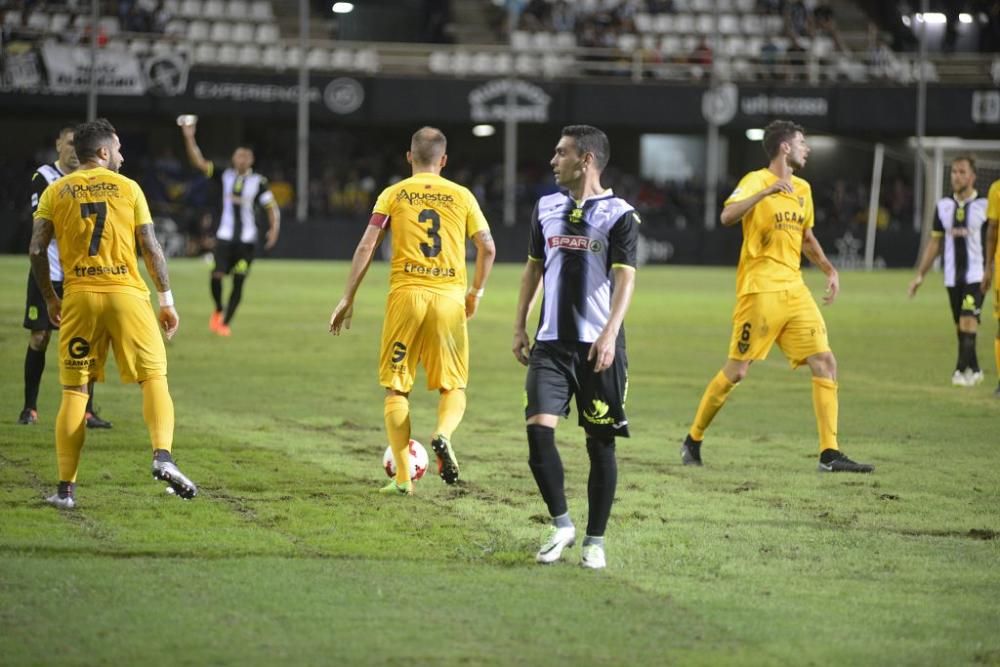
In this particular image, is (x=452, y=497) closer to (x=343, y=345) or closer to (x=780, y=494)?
(x=780, y=494)

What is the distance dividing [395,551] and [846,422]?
6598 mm

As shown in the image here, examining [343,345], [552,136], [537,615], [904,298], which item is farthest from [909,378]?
[552,136]

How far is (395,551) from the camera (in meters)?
7.45

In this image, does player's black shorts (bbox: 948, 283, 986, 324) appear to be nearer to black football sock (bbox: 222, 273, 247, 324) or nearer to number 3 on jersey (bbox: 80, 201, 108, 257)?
black football sock (bbox: 222, 273, 247, 324)

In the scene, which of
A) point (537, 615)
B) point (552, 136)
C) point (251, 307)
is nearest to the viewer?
point (537, 615)

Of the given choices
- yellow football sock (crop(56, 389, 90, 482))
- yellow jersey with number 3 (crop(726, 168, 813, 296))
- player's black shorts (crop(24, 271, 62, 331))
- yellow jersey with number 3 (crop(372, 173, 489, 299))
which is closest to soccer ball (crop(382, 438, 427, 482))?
yellow jersey with number 3 (crop(372, 173, 489, 299))

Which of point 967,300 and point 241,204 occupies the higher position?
point 241,204

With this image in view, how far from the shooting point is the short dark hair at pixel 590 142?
7070 mm

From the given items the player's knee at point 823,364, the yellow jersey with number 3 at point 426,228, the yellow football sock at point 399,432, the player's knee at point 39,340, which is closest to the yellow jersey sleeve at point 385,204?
the yellow jersey with number 3 at point 426,228

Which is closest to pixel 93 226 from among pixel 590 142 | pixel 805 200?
pixel 590 142

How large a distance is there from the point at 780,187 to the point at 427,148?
2583 millimetres

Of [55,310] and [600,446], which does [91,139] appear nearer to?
[55,310]

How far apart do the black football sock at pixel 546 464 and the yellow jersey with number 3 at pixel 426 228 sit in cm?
223

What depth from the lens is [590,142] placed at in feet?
23.3
